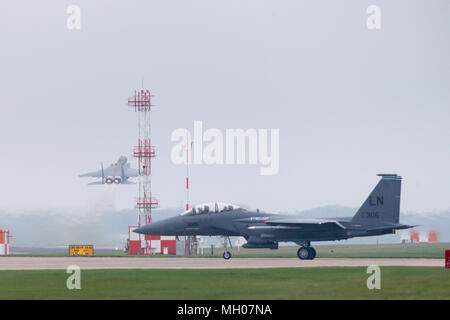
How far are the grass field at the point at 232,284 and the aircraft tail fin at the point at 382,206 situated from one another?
9825 mm

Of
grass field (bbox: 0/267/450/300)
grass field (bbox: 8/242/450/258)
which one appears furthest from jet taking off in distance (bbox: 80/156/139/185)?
grass field (bbox: 0/267/450/300)

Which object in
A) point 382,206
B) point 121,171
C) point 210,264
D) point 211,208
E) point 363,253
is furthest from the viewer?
point 121,171

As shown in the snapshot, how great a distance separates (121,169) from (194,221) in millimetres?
102676

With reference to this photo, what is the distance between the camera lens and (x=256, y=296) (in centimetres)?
1923

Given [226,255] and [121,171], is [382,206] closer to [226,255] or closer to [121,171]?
[226,255]

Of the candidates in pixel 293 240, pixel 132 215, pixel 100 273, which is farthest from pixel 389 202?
pixel 132 215

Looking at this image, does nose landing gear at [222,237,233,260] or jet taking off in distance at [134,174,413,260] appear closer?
jet taking off in distance at [134,174,413,260]

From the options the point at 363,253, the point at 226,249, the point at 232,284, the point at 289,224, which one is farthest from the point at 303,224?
the point at 232,284

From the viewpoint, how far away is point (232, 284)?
73.8ft

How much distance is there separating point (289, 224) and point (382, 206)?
181 inches

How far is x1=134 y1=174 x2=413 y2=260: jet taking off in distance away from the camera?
1510 inches

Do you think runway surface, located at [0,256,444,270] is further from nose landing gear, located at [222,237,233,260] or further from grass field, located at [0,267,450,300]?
grass field, located at [0,267,450,300]

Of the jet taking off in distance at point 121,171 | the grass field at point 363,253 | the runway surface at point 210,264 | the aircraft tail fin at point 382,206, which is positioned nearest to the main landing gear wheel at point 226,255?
the runway surface at point 210,264
